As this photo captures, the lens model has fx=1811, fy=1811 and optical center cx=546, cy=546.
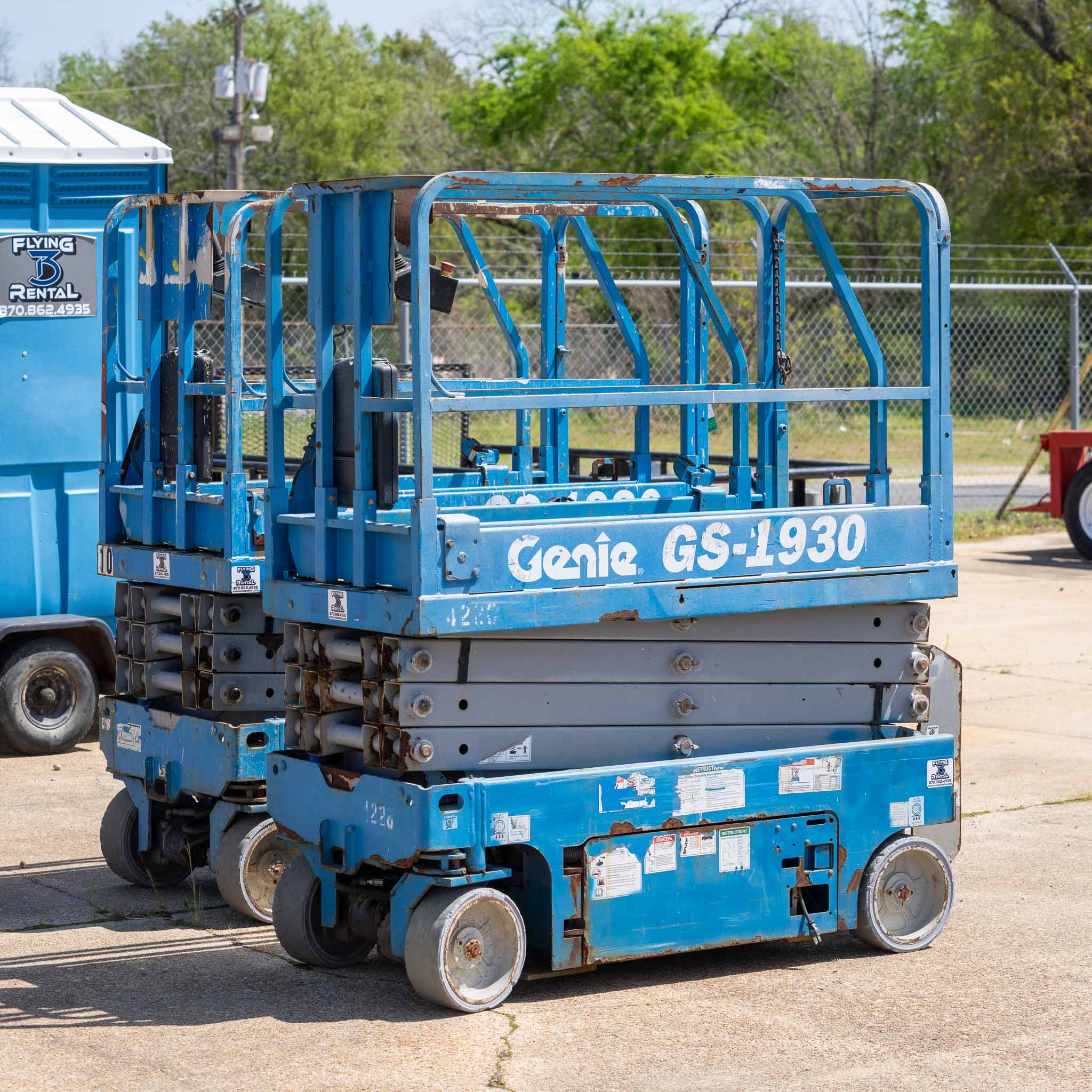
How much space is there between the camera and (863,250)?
125ft

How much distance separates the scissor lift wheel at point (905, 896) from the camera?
18.5ft

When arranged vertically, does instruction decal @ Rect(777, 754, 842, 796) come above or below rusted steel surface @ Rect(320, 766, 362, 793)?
below

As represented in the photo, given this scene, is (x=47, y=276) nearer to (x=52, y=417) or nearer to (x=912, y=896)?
(x=52, y=417)

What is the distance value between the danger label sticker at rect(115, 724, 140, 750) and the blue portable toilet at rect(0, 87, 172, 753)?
2121mm

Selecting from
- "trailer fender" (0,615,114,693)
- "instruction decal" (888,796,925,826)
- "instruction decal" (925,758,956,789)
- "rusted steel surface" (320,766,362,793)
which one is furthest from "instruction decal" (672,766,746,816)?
"trailer fender" (0,615,114,693)

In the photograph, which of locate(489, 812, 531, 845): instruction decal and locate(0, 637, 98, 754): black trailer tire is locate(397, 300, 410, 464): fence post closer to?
locate(0, 637, 98, 754): black trailer tire

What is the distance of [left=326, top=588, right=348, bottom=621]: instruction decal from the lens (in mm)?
5059

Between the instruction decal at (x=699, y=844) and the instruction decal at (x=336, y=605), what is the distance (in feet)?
3.92

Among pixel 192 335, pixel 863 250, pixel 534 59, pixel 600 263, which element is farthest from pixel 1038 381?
pixel 192 335

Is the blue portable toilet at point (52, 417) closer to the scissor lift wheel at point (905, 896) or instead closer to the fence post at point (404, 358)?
the fence post at point (404, 358)

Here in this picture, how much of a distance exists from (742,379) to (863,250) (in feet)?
106

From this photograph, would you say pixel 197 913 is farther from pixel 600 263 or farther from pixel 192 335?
pixel 600 263

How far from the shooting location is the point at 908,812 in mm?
5711

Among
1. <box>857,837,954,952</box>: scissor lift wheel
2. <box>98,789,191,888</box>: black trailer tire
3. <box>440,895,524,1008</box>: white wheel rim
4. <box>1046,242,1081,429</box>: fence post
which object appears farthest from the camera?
<box>1046,242,1081,429</box>: fence post
